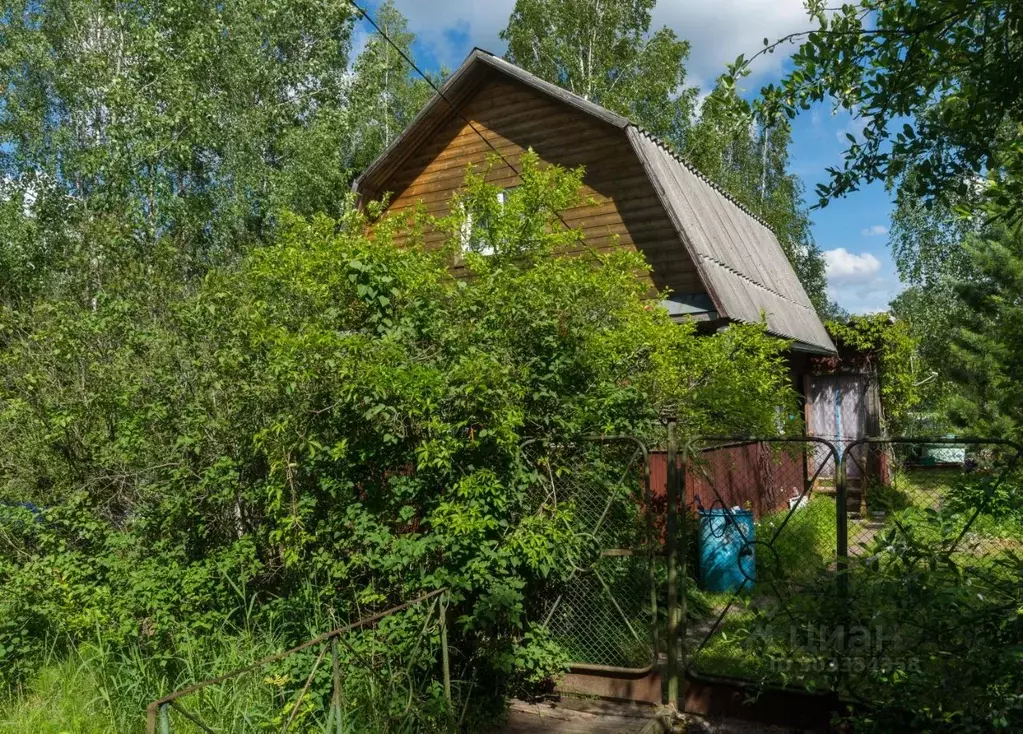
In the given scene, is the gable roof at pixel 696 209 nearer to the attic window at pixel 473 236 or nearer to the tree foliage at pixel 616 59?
the attic window at pixel 473 236

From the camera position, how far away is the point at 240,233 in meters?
18.1

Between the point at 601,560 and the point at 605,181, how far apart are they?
25.6ft

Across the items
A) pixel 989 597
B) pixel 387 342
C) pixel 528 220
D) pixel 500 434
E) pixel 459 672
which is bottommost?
pixel 459 672

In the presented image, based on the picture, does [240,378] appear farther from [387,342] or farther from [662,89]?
[662,89]

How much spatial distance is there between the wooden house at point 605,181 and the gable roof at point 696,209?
0.03 metres

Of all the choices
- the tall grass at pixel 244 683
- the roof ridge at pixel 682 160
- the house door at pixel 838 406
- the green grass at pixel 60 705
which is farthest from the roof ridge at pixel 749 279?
the green grass at pixel 60 705

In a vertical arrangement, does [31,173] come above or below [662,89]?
below

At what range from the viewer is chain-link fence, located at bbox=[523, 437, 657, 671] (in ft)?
19.4

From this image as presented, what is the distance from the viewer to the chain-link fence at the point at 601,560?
19.4ft

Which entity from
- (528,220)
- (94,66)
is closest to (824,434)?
(528,220)

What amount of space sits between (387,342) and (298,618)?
74.6 inches

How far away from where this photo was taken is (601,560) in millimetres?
5961

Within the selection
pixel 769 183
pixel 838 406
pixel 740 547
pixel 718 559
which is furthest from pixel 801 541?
pixel 769 183

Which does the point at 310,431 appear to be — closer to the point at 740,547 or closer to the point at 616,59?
the point at 740,547
